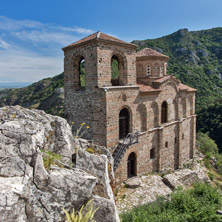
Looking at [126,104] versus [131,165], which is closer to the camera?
[126,104]

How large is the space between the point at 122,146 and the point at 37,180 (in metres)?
8.22

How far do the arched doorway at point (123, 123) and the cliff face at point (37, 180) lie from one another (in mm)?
7315

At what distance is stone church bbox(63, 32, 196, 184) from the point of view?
11.4m

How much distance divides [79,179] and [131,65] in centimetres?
992

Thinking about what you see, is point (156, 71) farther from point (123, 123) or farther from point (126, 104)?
point (123, 123)

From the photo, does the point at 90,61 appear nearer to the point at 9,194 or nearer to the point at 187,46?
the point at 9,194

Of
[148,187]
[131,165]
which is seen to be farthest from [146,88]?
[148,187]

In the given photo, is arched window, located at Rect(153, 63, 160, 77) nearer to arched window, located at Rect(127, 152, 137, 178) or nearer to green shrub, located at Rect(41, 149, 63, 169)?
arched window, located at Rect(127, 152, 137, 178)

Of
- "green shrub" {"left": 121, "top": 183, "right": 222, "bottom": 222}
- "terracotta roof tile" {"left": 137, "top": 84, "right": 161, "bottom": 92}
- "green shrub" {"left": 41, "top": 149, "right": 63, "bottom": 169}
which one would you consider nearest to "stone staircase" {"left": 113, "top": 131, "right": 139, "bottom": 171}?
"terracotta roof tile" {"left": 137, "top": 84, "right": 161, "bottom": 92}

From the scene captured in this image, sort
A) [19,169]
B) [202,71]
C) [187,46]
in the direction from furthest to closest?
[187,46], [202,71], [19,169]

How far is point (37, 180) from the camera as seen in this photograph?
4113 mm

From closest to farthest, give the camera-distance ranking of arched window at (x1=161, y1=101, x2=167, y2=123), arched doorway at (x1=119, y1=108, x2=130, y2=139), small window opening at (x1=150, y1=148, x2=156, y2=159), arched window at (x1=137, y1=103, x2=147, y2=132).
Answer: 1. arched doorway at (x1=119, y1=108, x2=130, y2=139)
2. arched window at (x1=137, y1=103, x2=147, y2=132)
3. small window opening at (x1=150, y1=148, x2=156, y2=159)
4. arched window at (x1=161, y1=101, x2=167, y2=123)

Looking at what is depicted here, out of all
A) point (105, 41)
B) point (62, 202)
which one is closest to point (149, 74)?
point (105, 41)

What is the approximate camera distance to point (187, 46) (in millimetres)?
67438
